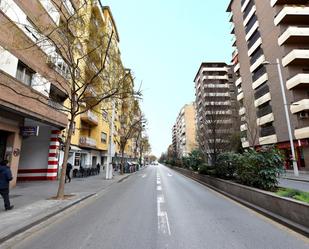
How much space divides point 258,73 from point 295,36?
10.4 meters

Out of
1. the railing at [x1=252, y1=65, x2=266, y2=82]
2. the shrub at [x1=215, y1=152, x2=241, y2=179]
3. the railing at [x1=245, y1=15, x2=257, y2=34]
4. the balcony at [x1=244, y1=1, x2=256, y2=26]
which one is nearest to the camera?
the shrub at [x1=215, y1=152, x2=241, y2=179]

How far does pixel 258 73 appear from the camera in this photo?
1489 inches

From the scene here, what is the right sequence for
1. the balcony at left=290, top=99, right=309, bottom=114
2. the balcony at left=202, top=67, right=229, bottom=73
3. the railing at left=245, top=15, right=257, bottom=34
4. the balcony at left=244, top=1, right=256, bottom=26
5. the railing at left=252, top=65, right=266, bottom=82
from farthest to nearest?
1. the balcony at left=202, top=67, right=229, bottom=73
2. the balcony at left=244, top=1, right=256, bottom=26
3. the railing at left=245, top=15, right=257, bottom=34
4. the railing at left=252, top=65, right=266, bottom=82
5. the balcony at left=290, top=99, right=309, bottom=114

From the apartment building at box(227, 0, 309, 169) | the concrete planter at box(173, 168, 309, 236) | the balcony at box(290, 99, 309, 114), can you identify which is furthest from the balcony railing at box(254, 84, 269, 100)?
the concrete planter at box(173, 168, 309, 236)

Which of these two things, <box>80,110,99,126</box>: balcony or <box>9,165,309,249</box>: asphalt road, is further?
<box>80,110,99,126</box>: balcony

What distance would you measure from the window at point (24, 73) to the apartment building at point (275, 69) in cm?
2192

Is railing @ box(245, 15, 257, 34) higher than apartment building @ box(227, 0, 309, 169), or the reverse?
railing @ box(245, 15, 257, 34)

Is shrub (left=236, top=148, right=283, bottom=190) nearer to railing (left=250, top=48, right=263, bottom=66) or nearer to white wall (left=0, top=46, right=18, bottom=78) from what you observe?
white wall (left=0, top=46, right=18, bottom=78)

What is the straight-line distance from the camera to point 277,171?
873 centimetres

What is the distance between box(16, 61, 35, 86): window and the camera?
12945mm

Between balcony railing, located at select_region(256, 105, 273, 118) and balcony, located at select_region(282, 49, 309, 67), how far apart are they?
7.77 m

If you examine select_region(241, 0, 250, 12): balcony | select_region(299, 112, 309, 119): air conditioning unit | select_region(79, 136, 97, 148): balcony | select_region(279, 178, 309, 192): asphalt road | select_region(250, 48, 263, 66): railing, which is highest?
select_region(241, 0, 250, 12): balcony

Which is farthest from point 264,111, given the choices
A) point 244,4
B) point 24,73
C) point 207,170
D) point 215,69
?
point 215,69

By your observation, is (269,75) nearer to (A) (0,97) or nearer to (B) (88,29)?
(B) (88,29)
